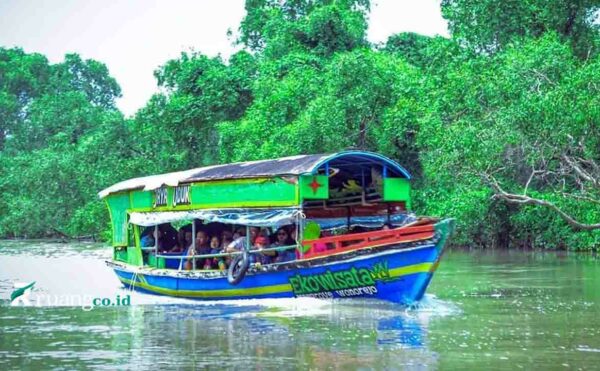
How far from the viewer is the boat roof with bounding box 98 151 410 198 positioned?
1409cm

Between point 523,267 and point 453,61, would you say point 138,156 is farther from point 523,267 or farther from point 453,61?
point 523,267

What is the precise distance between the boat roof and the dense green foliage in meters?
6.61

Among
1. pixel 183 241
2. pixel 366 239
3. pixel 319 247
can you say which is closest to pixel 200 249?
pixel 183 241

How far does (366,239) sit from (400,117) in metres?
14.1

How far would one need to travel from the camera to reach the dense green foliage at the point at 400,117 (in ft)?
71.7

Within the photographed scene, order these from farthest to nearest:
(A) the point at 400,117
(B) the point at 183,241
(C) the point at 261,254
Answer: (A) the point at 400,117 → (B) the point at 183,241 → (C) the point at 261,254

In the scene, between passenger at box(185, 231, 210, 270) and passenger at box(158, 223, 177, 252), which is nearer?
passenger at box(185, 231, 210, 270)

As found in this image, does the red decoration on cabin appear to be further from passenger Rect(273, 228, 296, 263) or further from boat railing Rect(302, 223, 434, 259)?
passenger Rect(273, 228, 296, 263)

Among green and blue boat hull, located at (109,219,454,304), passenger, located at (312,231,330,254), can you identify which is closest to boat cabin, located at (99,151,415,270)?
passenger, located at (312,231,330,254)

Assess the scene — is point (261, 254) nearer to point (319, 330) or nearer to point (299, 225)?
point (299, 225)

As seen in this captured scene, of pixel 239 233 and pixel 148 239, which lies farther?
pixel 148 239

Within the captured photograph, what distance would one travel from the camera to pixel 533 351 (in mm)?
10250

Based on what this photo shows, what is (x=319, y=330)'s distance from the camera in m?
11.9

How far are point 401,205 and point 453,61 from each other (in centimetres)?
1247
